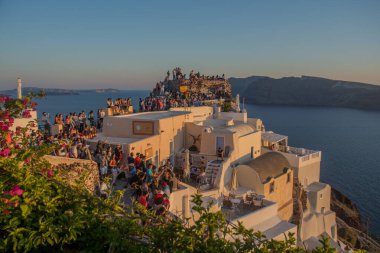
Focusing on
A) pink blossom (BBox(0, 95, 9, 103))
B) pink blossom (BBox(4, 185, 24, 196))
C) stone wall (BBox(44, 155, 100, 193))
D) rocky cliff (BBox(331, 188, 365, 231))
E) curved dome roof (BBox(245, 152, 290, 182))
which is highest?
pink blossom (BBox(0, 95, 9, 103))

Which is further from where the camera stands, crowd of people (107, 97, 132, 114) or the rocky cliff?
the rocky cliff

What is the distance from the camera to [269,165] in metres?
21.6

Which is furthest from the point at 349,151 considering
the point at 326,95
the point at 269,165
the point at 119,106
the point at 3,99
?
the point at 326,95

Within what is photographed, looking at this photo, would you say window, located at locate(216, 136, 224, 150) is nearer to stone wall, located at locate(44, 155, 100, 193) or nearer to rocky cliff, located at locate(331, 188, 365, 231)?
stone wall, located at locate(44, 155, 100, 193)

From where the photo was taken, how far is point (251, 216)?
15.1m

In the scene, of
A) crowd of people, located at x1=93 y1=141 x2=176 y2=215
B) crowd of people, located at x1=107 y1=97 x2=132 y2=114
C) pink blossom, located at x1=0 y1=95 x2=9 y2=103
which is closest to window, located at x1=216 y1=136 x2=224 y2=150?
crowd of people, located at x1=93 y1=141 x2=176 y2=215

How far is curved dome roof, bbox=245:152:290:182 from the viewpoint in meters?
20.4

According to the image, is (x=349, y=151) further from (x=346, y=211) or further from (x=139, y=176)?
(x=139, y=176)

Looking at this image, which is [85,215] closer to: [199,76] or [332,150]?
[199,76]

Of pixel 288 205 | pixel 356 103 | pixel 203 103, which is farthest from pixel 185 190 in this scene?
pixel 356 103

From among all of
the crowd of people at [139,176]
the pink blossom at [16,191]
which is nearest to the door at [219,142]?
the crowd of people at [139,176]

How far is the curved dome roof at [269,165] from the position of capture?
20.4m

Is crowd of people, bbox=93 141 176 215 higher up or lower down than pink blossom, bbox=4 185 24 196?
lower down

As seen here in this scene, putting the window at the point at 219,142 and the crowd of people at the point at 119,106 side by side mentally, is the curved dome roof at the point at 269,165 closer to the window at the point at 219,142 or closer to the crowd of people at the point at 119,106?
the window at the point at 219,142
